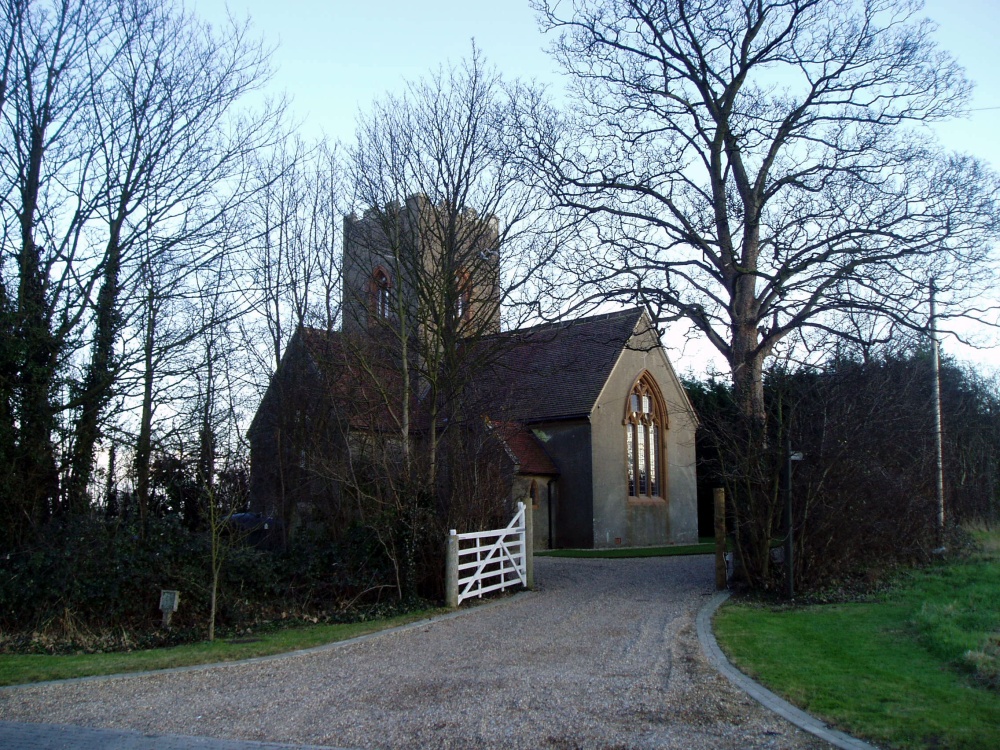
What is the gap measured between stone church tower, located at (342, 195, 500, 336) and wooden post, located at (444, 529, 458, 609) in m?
4.27

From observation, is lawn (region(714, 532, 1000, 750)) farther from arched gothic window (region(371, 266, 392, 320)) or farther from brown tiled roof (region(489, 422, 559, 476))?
brown tiled roof (region(489, 422, 559, 476))

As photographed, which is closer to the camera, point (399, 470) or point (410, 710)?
point (410, 710)

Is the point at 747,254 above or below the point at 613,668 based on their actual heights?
above

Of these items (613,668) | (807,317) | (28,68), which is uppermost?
(28,68)

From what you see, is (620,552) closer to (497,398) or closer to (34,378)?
(497,398)

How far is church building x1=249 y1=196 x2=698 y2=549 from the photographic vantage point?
17.2 metres

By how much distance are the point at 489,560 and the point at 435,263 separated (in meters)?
5.96

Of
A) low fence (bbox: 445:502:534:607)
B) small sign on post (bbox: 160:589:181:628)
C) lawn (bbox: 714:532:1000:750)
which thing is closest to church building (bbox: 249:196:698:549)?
low fence (bbox: 445:502:534:607)

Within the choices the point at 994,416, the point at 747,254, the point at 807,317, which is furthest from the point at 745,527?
the point at 994,416

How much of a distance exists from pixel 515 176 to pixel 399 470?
20.5 feet

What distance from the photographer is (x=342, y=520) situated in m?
17.9

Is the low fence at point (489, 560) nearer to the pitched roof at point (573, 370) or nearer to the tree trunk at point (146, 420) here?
the tree trunk at point (146, 420)

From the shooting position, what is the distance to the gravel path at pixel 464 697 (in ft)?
22.0

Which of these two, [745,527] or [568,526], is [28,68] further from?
[568,526]
